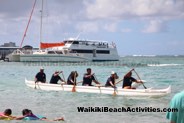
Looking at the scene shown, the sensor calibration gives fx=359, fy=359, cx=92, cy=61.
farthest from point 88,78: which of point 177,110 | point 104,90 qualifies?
point 177,110

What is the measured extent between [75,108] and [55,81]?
25.1 feet

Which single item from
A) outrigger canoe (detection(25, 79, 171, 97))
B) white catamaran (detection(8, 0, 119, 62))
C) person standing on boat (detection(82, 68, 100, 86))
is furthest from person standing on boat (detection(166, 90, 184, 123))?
white catamaran (detection(8, 0, 119, 62))

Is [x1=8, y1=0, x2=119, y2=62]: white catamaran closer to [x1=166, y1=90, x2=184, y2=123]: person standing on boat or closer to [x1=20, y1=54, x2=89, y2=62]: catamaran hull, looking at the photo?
[x1=20, y1=54, x2=89, y2=62]: catamaran hull

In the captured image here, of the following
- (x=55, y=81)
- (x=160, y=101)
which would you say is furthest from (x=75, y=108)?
(x=55, y=81)

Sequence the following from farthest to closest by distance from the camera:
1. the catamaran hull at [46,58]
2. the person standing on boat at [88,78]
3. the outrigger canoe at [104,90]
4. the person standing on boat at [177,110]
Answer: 1. the catamaran hull at [46,58]
2. the person standing on boat at [88,78]
3. the outrigger canoe at [104,90]
4. the person standing on boat at [177,110]

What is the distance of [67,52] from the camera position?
75.9 m

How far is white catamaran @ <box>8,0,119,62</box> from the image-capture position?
74250 millimetres

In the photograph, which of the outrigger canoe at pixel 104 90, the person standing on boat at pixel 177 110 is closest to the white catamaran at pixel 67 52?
the outrigger canoe at pixel 104 90

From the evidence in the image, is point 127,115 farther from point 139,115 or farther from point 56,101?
point 56,101

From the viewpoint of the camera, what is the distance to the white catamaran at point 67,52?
244 ft

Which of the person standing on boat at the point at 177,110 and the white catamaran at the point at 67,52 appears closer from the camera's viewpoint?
the person standing on boat at the point at 177,110

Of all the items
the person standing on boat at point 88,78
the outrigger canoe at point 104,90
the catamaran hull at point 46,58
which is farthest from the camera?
the catamaran hull at point 46,58

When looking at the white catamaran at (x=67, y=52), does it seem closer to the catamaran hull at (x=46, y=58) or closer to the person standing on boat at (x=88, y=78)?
the catamaran hull at (x=46, y=58)

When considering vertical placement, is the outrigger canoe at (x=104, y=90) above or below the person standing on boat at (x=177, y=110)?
below
